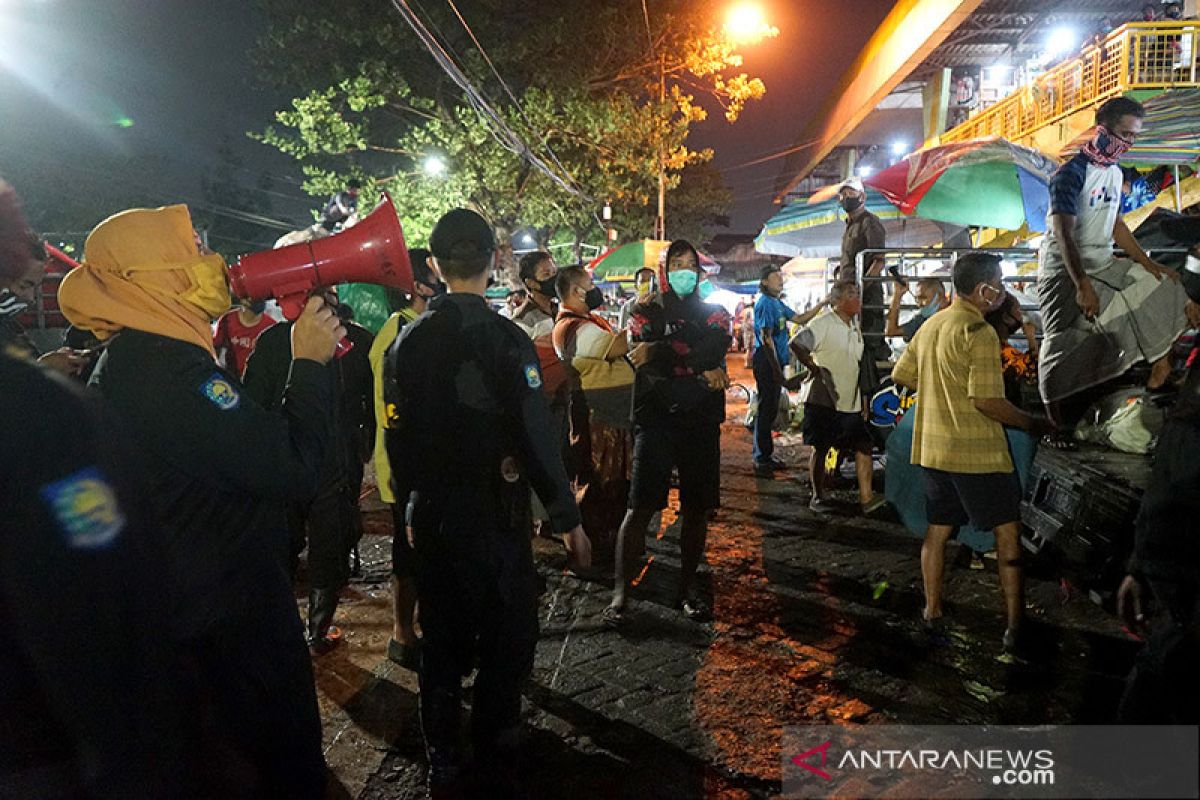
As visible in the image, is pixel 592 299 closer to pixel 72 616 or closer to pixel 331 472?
pixel 331 472

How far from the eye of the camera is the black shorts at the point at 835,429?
648 cm

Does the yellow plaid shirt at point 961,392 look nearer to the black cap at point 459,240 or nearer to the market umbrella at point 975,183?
the black cap at point 459,240

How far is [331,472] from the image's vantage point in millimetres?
3670

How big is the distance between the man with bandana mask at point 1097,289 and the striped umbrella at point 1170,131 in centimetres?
325

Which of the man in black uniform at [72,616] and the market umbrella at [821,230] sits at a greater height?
the market umbrella at [821,230]

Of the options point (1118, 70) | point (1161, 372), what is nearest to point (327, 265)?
point (1161, 372)

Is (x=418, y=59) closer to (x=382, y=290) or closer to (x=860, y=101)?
(x=860, y=101)

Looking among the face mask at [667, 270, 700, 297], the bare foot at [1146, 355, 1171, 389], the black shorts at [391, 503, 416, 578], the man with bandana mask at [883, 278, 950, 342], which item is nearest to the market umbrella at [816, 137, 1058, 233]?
the man with bandana mask at [883, 278, 950, 342]

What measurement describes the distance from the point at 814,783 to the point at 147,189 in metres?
40.6

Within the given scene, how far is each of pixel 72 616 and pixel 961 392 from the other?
12.3 feet

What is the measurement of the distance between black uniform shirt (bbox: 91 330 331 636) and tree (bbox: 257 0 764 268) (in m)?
14.6

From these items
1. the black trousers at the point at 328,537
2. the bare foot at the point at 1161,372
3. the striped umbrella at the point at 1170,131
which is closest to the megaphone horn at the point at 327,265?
the black trousers at the point at 328,537

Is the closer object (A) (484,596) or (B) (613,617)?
(A) (484,596)

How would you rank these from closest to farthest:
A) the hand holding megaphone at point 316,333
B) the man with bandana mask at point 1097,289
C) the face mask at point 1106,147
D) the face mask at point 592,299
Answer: the hand holding megaphone at point 316,333
the face mask at point 1106,147
the man with bandana mask at point 1097,289
the face mask at point 592,299
